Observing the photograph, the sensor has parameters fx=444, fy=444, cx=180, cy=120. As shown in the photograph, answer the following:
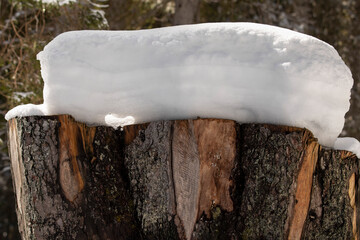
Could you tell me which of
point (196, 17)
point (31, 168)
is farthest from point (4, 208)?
point (31, 168)

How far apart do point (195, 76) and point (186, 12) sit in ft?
17.0

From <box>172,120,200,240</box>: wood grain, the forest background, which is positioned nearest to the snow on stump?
<box>172,120,200,240</box>: wood grain

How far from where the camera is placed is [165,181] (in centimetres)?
172

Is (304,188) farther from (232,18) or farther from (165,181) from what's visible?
(232,18)

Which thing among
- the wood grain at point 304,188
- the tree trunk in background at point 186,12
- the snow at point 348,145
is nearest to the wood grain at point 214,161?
the wood grain at point 304,188

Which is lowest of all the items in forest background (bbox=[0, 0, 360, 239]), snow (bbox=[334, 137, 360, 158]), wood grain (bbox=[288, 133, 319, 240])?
wood grain (bbox=[288, 133, 319, 240])

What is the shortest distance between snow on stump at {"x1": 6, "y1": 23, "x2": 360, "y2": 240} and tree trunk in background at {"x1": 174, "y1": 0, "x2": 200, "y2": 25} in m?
4.99

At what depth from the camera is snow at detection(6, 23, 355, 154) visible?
1.70 m

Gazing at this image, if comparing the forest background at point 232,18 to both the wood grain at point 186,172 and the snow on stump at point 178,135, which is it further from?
the wood grain at point 186,172

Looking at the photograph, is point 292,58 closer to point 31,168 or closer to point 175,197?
point 175,197

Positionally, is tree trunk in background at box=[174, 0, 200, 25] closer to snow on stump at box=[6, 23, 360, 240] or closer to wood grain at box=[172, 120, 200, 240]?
snow on stump at box=[6, 23, 360, 240]

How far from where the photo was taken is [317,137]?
6.17ft

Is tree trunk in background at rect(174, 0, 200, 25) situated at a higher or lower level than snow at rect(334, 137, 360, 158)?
higher

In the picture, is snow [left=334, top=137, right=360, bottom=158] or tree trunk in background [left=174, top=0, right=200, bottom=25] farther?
tree trunk in background [left=174, top=0, right=200, bottom=25]
